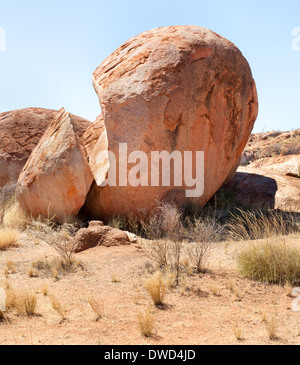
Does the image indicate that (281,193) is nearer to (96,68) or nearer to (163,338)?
(96,68)

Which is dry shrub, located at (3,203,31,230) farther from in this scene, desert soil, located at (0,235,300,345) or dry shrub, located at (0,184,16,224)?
desert soil, located at (0,235,300,345)

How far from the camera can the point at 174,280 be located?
4598 millimetres

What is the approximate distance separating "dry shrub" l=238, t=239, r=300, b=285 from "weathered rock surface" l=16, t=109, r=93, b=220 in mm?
3488

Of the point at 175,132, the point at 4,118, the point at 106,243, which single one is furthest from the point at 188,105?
the point at 4,118

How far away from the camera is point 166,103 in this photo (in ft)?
22.5

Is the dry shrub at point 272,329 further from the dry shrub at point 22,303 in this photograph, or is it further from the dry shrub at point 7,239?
the dry shrub at point 7,239

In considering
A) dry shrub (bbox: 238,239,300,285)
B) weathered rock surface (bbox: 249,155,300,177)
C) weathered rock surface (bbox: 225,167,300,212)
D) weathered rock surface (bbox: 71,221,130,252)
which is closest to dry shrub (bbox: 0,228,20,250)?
weathered rock surface (bbox: 71,221,130,252)

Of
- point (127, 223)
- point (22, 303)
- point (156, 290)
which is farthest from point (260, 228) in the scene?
point (22, 303)

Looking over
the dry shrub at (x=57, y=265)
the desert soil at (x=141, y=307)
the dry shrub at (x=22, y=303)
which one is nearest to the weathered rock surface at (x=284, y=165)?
the desert soil at (x=141, y=307)

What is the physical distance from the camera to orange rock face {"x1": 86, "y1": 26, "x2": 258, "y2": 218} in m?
6.89

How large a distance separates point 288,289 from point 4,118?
8.73 meters

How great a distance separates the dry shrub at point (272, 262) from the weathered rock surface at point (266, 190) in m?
4.19

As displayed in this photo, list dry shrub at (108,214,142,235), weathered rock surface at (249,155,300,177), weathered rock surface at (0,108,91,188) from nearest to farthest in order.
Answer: dry shrub at (108,214,142,235) → weathered rock surface at (0,108,91,188) → weathered rock surface at (249,155,300,177)

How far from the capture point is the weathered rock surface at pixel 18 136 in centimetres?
994
